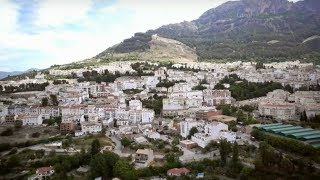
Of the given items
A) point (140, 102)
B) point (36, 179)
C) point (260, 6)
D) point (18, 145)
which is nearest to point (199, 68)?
point (140, 102)

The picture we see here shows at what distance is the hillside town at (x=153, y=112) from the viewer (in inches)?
589

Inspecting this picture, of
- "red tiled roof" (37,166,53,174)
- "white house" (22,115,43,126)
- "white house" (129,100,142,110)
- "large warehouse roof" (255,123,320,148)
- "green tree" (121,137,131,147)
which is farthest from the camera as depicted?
"white house" (129,100,142,110)

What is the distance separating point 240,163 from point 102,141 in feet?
18.2

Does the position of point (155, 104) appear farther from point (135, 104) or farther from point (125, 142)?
point (125, 142)

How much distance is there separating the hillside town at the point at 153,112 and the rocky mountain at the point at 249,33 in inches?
526

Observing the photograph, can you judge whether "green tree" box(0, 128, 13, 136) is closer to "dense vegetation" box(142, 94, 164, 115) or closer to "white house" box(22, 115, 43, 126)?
"white house" box(22, 115, 43, 126)

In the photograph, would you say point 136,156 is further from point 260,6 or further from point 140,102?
point 260,6

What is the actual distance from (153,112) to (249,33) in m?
36.8

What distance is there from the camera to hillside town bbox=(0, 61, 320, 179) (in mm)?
14953

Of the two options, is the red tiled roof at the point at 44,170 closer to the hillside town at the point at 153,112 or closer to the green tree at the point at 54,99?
the hillside town at the point at 153,112

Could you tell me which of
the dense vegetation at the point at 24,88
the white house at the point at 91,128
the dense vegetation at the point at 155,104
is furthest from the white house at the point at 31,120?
the dense vegetation at the point at 24,88

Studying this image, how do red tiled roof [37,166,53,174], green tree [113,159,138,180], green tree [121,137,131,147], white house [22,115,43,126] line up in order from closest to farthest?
1. green tree [113,159,138,180]
2. red tiled roof [37,166,53,174]
3. green tree [121,137,131,147]
4. white house [22,115,43,126]

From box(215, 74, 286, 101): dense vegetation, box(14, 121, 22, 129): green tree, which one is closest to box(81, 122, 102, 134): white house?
box(14, 121, 22, 129): green tree

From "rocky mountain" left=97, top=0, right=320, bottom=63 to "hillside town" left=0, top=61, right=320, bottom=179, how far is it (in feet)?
43.8
